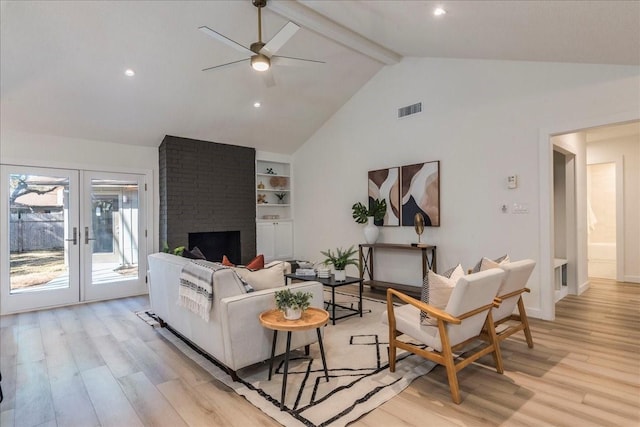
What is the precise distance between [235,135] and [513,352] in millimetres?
5344

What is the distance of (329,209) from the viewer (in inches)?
261

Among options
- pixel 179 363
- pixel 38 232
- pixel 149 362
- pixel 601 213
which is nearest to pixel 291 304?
pixel 179 363

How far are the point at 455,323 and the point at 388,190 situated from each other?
136 inches

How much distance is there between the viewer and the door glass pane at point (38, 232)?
472 cm

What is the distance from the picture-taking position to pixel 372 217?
5.57m

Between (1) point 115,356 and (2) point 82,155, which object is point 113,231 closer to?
(2) point 82,155

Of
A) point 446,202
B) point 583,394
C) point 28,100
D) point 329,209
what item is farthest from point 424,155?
point 28,100

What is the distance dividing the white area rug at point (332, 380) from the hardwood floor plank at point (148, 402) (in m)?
0.43

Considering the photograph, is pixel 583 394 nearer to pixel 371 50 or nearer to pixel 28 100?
pixel 371 50

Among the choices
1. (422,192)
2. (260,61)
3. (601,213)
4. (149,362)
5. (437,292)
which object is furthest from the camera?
(601,213)

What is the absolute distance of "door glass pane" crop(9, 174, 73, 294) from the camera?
4719 millimetres

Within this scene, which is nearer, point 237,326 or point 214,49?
point 237,326

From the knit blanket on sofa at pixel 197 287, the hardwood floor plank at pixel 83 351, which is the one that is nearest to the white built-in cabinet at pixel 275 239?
the hardwood floor plank at pixel 83 351

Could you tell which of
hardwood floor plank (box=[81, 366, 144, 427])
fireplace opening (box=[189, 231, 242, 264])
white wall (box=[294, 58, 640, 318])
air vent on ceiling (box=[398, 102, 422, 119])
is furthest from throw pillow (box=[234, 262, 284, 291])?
fireplace opening (box=[189, 231, 242, 264])
